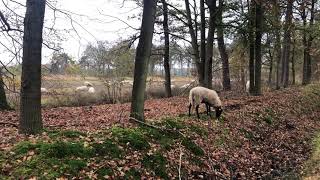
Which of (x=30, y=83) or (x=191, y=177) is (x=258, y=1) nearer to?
(x=191, y=177)

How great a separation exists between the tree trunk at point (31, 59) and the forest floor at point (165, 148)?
77 cm

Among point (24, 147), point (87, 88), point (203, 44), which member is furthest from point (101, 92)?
point (24, 147)

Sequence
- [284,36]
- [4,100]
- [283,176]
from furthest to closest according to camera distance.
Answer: [284,36] → [4,100] → [283,176]

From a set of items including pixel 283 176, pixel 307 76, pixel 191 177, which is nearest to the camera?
pixel 191 177

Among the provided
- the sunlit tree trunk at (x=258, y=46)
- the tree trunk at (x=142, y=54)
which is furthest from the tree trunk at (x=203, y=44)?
the tree trunk at (x=142, y=54)

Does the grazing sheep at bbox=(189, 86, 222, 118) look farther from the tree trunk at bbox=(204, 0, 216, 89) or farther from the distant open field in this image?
the distant open field

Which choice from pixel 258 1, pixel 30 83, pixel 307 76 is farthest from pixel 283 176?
pixel 307 76

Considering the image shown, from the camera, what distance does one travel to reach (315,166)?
41.8 ft

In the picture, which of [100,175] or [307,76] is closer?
[100,175]

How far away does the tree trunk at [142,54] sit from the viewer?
12.8 m

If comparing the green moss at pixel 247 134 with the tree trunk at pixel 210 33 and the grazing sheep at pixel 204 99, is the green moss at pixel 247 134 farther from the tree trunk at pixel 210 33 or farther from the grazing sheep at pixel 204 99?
the tree trunk at pixel 210 33

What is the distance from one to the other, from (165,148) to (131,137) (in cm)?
114

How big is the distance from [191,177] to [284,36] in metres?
26.0

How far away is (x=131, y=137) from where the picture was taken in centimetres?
1117
